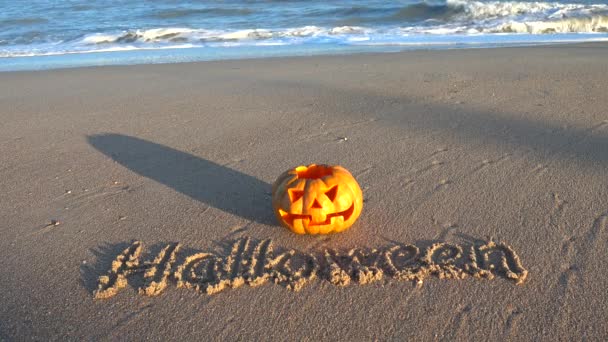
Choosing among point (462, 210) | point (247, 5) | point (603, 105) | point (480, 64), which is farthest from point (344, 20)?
point (462, 210)

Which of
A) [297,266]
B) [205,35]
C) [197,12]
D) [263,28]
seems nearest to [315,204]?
[297,266]

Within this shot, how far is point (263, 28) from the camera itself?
13328mm

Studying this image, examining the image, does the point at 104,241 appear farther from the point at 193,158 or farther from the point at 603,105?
the point at 603,105

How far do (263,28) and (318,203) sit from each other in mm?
11196

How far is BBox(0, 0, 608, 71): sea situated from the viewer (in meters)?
10.4

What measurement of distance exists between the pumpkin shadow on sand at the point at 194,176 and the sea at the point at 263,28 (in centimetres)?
481

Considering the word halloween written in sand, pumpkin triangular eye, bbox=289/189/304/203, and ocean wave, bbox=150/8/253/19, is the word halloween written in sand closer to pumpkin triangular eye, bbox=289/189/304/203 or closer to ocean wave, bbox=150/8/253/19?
pumpkin triangular eye, bbox=289/189/304/203

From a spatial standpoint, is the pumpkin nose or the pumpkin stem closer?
the pumpkin nose

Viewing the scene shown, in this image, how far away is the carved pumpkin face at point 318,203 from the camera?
2924mm

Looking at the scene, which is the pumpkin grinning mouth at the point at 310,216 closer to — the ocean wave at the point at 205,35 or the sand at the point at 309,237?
the sand at the point at 309,237

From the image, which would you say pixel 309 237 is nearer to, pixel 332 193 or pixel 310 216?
pixel 310 216

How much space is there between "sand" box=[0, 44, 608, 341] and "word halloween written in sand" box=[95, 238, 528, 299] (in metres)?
0.01

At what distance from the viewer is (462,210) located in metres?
3.28

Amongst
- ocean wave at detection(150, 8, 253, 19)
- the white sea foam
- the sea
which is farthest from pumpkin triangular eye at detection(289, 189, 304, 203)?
ocean wave at detection(150, 8, 253, 19)
